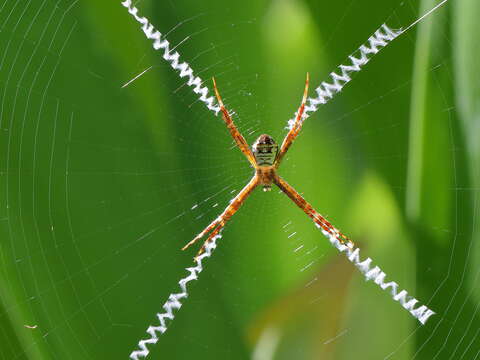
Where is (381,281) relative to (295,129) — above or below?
below

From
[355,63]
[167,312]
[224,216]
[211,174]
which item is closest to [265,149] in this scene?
[224,216]

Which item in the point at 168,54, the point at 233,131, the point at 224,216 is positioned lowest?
the point at 224,216

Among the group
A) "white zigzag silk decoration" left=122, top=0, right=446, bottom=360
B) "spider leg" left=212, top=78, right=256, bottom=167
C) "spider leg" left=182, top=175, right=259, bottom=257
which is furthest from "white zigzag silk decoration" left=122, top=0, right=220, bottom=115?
"spider leg" left=182, top=175, right=259, bottom=257

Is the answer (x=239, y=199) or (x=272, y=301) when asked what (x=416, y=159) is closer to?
(x=272, y=301)

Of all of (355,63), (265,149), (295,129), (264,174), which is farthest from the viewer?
(264,174)

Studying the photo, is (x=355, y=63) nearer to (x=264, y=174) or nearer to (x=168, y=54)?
(x=168, y=54)

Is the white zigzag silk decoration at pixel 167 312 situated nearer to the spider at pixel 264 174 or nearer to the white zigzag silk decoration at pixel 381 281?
the spider at pixel 264 174

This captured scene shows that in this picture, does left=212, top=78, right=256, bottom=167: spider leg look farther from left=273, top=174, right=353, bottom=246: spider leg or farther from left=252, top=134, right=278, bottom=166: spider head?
left=273, top=174, right=353, bottom=246: spider leg
